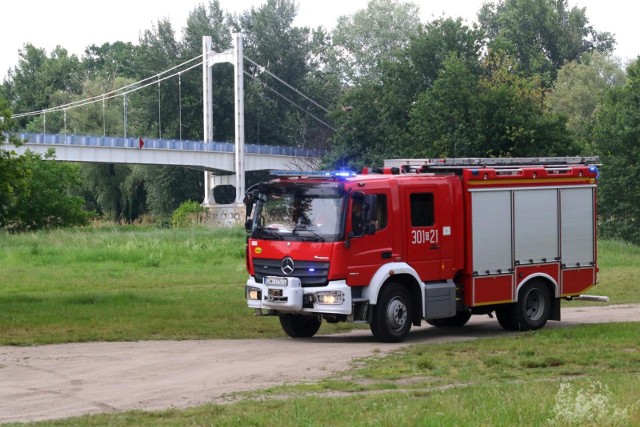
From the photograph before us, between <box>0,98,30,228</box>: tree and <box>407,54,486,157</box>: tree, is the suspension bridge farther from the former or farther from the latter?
<box>0,98,30,228</box>: tree

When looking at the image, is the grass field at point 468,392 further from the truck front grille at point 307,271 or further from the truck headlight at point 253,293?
the truck headlight at point 253,293

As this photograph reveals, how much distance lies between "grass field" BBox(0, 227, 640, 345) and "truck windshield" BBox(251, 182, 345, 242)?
2.29 metres

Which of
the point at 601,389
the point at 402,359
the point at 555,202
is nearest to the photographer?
the point at 601,389

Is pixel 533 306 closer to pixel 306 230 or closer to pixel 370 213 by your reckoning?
pixel 370 213

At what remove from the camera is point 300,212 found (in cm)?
1981

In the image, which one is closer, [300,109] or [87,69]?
[300,109]

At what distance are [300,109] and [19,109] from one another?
36.6 m

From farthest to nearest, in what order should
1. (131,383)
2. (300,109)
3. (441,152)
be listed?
1. (300,109)
2. (441,152)
3. (131,383)

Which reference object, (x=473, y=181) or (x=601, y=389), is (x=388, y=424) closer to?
(x=601, y=389)

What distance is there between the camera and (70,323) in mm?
22484

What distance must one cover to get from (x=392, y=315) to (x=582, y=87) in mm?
83691

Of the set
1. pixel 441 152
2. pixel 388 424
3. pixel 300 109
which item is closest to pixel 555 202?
pixel 388 424

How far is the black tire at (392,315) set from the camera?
19.7m

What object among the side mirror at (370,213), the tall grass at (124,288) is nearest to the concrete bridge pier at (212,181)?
the tall grass at (124,288)
